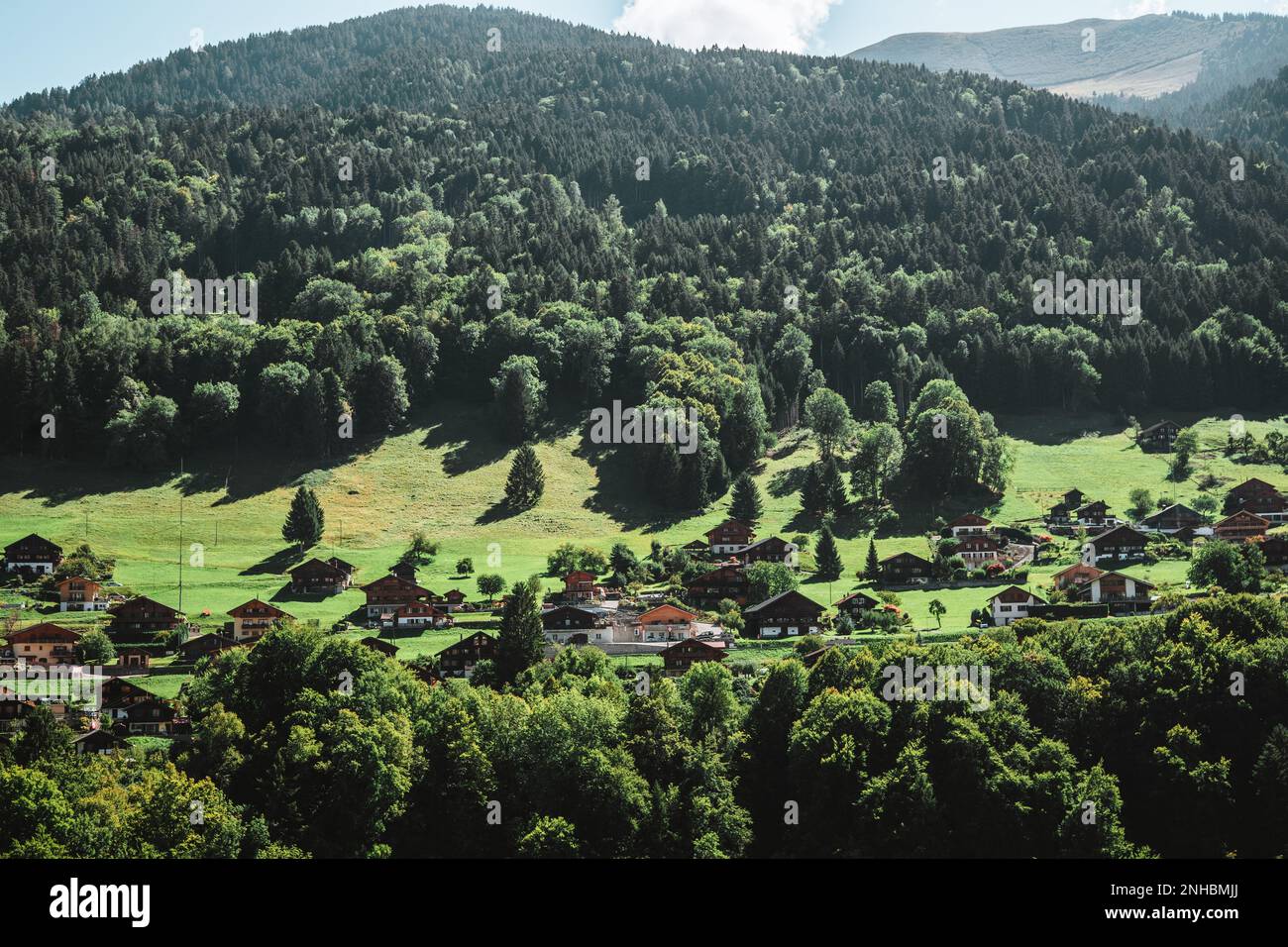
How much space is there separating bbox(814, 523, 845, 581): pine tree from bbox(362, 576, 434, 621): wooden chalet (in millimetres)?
26441

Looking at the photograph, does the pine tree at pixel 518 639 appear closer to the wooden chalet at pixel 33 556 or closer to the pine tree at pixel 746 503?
the wooden chalet at pixel 33 556

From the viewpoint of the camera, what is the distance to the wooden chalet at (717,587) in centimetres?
8800

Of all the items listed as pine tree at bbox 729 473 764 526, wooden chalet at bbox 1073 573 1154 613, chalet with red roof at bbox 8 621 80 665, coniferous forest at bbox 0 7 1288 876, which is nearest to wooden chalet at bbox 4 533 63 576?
chalet with red roof at bbox 8 621 80 665

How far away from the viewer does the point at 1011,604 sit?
259 feet

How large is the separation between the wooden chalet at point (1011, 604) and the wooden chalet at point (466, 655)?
2836 cm

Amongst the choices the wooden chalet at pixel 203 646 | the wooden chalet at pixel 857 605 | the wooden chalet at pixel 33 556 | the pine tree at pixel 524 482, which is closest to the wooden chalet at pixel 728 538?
the pine tree at pixel 524 482

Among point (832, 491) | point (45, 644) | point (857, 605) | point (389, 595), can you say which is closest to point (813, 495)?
point (832, 491)

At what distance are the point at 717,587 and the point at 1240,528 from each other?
37461mm

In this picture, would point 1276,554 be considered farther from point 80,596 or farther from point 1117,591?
point 80,596

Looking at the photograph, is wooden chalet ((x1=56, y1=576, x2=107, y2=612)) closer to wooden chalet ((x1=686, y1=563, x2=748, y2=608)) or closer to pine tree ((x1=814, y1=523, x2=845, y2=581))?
wooden chalet ((x1=686, y1=563, x2=748, y2=608))

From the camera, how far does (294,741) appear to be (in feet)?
183
